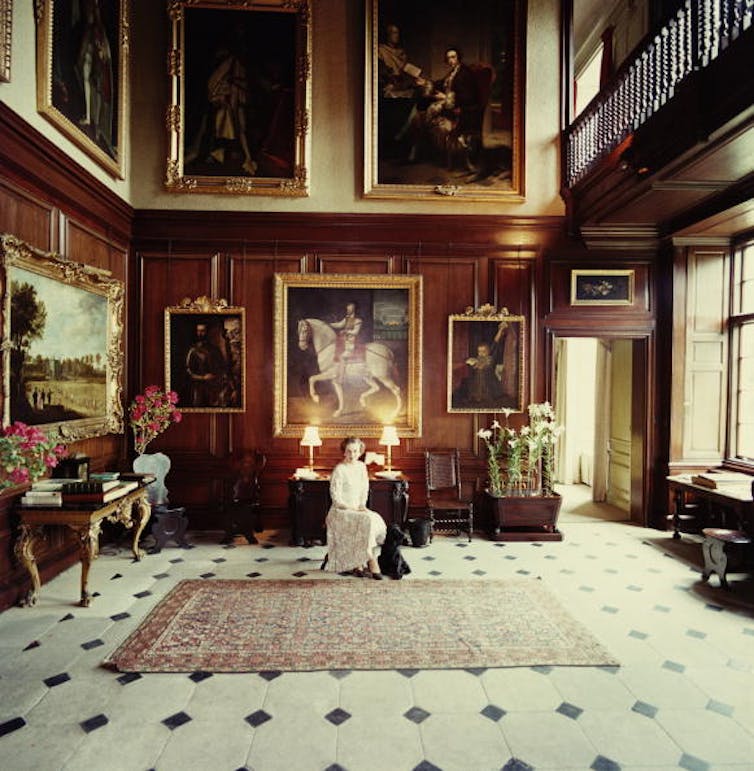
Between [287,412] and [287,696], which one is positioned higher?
[287,412]

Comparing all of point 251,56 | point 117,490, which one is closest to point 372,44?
point 251,56

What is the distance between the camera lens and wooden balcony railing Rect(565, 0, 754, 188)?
4.05m

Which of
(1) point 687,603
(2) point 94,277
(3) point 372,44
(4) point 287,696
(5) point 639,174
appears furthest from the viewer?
(3) point 372,44

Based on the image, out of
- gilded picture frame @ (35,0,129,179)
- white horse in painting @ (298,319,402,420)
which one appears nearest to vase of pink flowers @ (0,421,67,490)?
gilded picture frame @ (35,0,129,179)

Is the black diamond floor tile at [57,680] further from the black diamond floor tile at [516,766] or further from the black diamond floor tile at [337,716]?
the black diamond floor tile at [516,766]

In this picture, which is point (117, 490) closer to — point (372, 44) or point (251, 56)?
point (251, 56)

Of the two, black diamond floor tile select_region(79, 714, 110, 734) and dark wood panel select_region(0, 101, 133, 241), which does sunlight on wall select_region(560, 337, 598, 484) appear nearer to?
dark wood panel select_region(0, 101, 133, 241)

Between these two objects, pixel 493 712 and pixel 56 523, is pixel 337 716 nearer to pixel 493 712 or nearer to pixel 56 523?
pixel 493 712

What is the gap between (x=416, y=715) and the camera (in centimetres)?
302

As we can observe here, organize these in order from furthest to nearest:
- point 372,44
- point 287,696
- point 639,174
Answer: point 372,44, point 639,174, point 287,696

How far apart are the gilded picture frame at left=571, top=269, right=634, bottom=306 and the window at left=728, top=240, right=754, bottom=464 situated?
1.29m

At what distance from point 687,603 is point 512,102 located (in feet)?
20.8

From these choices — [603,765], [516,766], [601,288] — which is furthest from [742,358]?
[516,766]

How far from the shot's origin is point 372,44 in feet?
22.6
